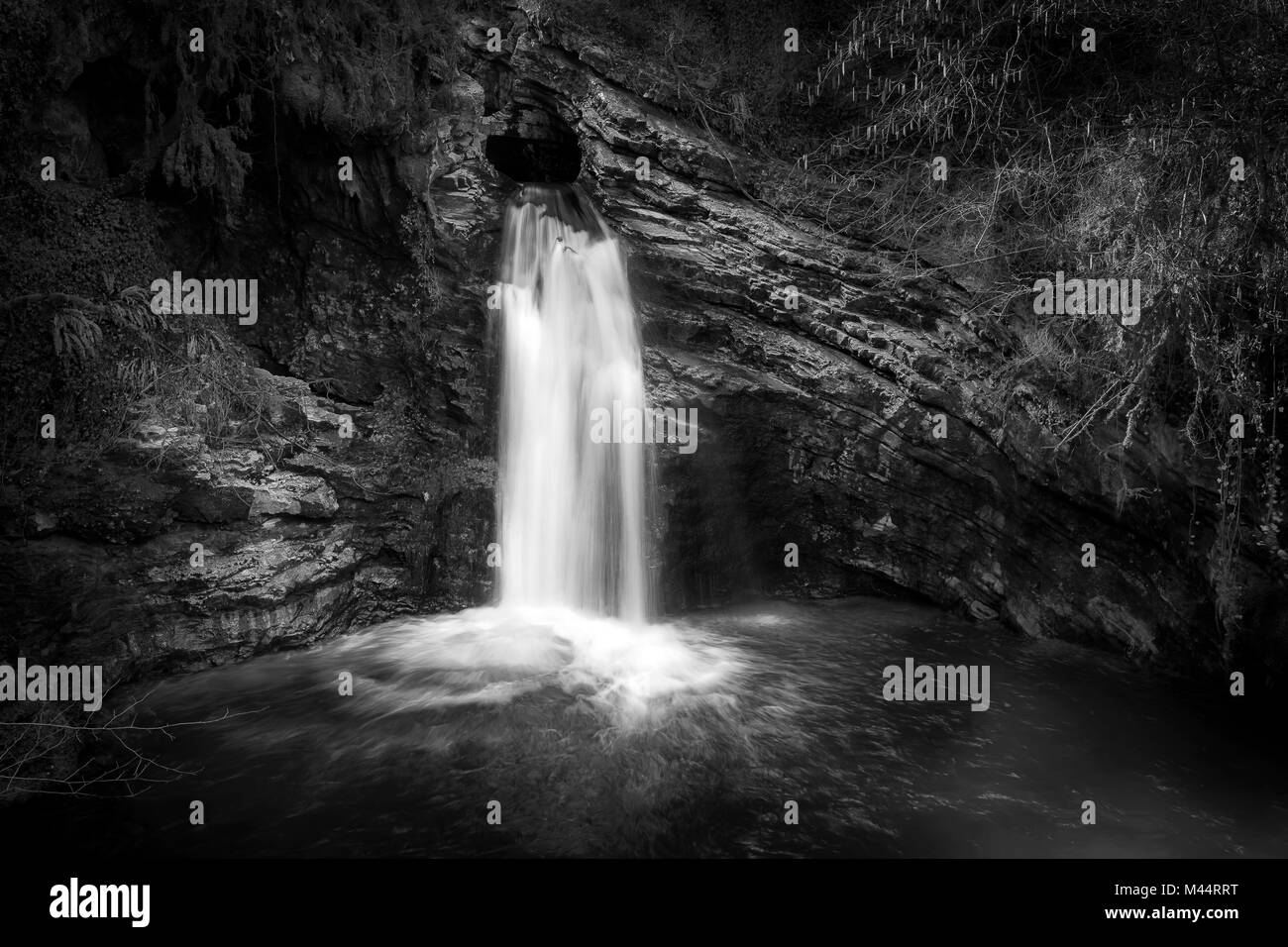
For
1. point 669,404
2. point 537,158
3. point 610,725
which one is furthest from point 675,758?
point 537,158

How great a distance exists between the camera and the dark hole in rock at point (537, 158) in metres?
8.76

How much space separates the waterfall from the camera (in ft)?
26.9

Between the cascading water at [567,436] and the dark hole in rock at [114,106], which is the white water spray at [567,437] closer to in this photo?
the cascading water at [567,436]

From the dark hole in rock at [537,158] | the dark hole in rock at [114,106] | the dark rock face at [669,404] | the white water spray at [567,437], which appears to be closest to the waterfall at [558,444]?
the white water spray at [567,437]

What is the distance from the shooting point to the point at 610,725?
19.2ft

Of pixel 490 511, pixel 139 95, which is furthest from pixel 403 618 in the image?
pixel 139 95

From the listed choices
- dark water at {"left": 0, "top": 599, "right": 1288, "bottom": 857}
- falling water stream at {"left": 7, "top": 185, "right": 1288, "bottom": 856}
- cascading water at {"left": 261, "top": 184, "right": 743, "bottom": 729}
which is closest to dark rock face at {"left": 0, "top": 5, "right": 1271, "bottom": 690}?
cascading water at {"left": 261, "top": 184, "right": 743, "bottom": 729}

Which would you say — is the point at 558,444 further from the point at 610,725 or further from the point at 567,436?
the point at 610,725

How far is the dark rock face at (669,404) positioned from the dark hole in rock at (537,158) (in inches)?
1.3

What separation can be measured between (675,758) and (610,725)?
672 mm

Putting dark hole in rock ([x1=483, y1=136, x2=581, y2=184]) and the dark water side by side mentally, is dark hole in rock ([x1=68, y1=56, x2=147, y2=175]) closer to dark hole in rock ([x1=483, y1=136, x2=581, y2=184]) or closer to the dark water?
dark hole in rock ([x1=483, y1=136, x2=581, y2=184])

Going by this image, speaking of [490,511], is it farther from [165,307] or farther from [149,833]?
[149,833]
